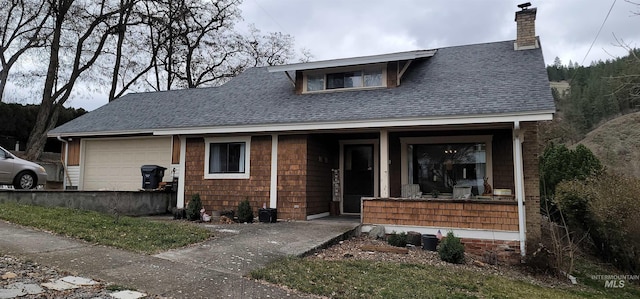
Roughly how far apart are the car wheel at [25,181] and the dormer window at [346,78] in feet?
25.5

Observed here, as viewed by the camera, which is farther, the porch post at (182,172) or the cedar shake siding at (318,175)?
the porch post at (182,172)

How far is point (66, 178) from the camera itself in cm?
1452

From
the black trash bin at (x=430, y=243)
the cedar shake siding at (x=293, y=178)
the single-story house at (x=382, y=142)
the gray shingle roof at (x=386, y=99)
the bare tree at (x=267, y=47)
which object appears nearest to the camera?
the black trash bin at (x=430, y=243)

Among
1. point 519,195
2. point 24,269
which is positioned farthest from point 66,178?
point 519,195

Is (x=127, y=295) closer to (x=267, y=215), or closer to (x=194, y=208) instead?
(x=267, y=215)

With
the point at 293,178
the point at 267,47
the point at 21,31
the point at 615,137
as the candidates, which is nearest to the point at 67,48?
the point at 21,31

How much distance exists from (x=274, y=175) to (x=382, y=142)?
2.93 metres

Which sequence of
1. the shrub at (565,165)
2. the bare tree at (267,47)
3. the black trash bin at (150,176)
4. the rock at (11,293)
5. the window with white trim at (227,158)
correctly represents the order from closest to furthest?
1. the rock at (11,293)
2. the window with white trim at (227,158)
3. the black trash bin at (150,176)
4. the shrub at (565,165)
5. the bare tree at (267,47)

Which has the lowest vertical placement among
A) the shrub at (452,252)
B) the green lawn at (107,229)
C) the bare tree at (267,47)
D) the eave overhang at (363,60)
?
the shrub at (452,252)

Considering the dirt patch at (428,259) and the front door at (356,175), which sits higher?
the front door at (356,175)

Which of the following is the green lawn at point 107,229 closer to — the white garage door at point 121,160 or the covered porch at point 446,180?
the covered porch at point 446,180

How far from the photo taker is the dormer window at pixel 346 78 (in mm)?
11789

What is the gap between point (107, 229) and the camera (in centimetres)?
755
